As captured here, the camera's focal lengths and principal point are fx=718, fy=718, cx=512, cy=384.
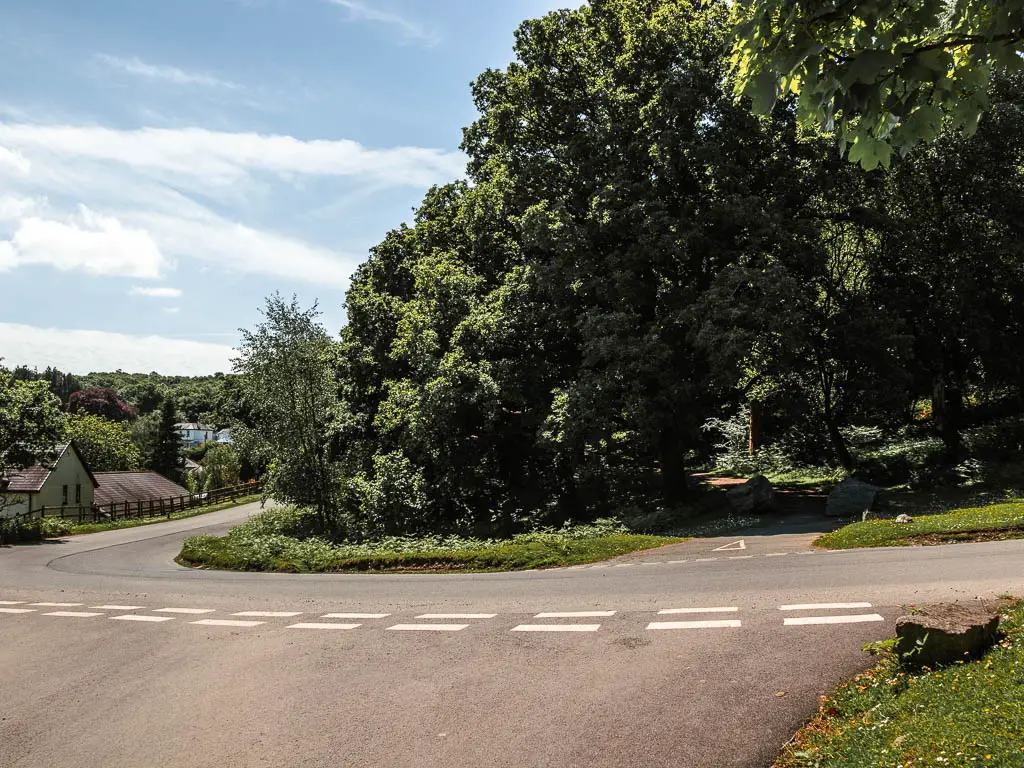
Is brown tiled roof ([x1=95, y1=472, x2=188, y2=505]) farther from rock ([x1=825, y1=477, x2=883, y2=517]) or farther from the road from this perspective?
the road

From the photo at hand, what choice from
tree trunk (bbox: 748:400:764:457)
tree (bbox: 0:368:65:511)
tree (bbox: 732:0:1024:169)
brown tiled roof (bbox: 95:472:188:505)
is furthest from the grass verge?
Result: brown tiled roof (bbox: 95:472:188:505)

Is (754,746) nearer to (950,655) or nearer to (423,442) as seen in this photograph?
(950,655)

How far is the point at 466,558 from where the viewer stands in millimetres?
18250

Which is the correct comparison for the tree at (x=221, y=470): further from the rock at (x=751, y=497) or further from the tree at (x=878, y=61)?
the tree at (x=878, y=61)

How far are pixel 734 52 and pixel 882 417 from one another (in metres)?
33.0

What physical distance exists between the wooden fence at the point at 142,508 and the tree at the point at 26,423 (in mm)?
9815

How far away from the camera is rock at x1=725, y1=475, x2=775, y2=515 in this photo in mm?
23328

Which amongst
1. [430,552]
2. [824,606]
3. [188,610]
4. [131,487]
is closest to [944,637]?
[824,606]

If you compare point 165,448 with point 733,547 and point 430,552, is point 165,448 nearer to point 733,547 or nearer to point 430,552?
point 430,552

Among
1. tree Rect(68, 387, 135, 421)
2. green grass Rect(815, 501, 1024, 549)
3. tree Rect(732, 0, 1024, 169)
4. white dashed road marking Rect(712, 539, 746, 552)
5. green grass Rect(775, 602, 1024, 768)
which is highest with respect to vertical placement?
tree Rect(68, 387, 135, 421)

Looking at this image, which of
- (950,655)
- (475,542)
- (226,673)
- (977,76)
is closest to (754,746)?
(950,655)

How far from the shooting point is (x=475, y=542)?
74.5ft

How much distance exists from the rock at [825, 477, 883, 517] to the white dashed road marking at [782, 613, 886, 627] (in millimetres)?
13233

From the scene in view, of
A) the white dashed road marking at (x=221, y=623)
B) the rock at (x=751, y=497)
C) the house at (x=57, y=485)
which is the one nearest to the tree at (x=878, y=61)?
the white dashed road marking at (x=221, y=623)
